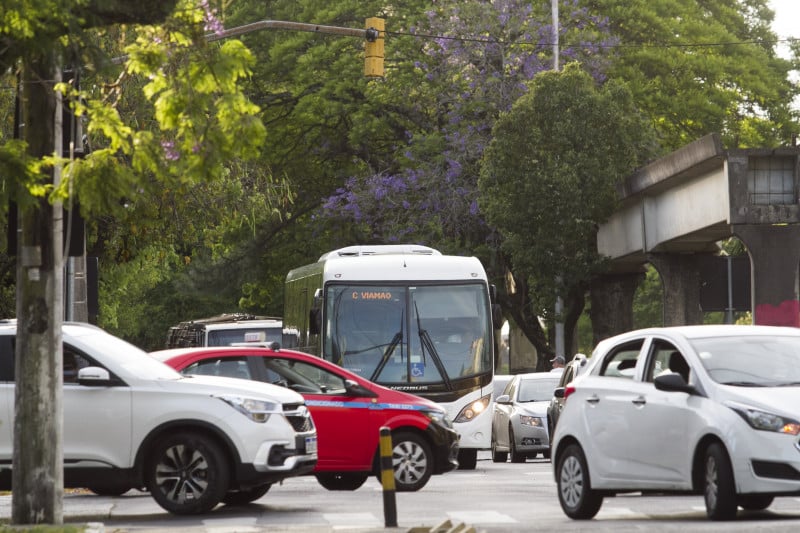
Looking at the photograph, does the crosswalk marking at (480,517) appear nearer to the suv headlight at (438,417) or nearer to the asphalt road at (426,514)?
the asphalt road at (426,514)

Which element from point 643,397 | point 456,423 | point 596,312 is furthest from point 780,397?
point 596,312

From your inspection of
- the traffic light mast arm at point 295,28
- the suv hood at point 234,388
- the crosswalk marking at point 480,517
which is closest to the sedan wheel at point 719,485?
the crosswalk marking at point 480,517

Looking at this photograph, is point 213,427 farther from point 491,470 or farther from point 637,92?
point 637,92

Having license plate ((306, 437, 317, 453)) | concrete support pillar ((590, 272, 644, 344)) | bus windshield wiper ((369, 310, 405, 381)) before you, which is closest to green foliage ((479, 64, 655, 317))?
concrete support pillar ((590, 272, 644, 344))

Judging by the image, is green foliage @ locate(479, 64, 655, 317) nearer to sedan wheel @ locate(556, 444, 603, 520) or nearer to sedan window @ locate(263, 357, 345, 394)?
sedan window @ locate(263, 357, 345, 394)

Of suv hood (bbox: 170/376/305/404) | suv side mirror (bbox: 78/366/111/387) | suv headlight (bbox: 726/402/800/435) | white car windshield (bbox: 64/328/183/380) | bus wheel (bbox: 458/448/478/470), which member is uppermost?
white car windshield (bbox: 64/328/183/380)

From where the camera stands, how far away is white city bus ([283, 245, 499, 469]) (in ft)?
81.1

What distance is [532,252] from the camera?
127 ft

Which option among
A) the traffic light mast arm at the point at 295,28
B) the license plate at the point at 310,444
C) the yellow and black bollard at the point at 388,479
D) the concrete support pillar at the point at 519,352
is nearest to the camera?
the yellow and black bollard at the point at 388,479

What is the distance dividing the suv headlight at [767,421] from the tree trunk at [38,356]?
5261 mm

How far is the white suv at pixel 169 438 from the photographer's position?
1564 centimetres

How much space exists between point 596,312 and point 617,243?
414 centimetres

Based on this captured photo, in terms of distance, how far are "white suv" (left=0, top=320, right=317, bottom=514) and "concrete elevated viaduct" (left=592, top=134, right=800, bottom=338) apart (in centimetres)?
1470

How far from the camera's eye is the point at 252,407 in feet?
52.0
